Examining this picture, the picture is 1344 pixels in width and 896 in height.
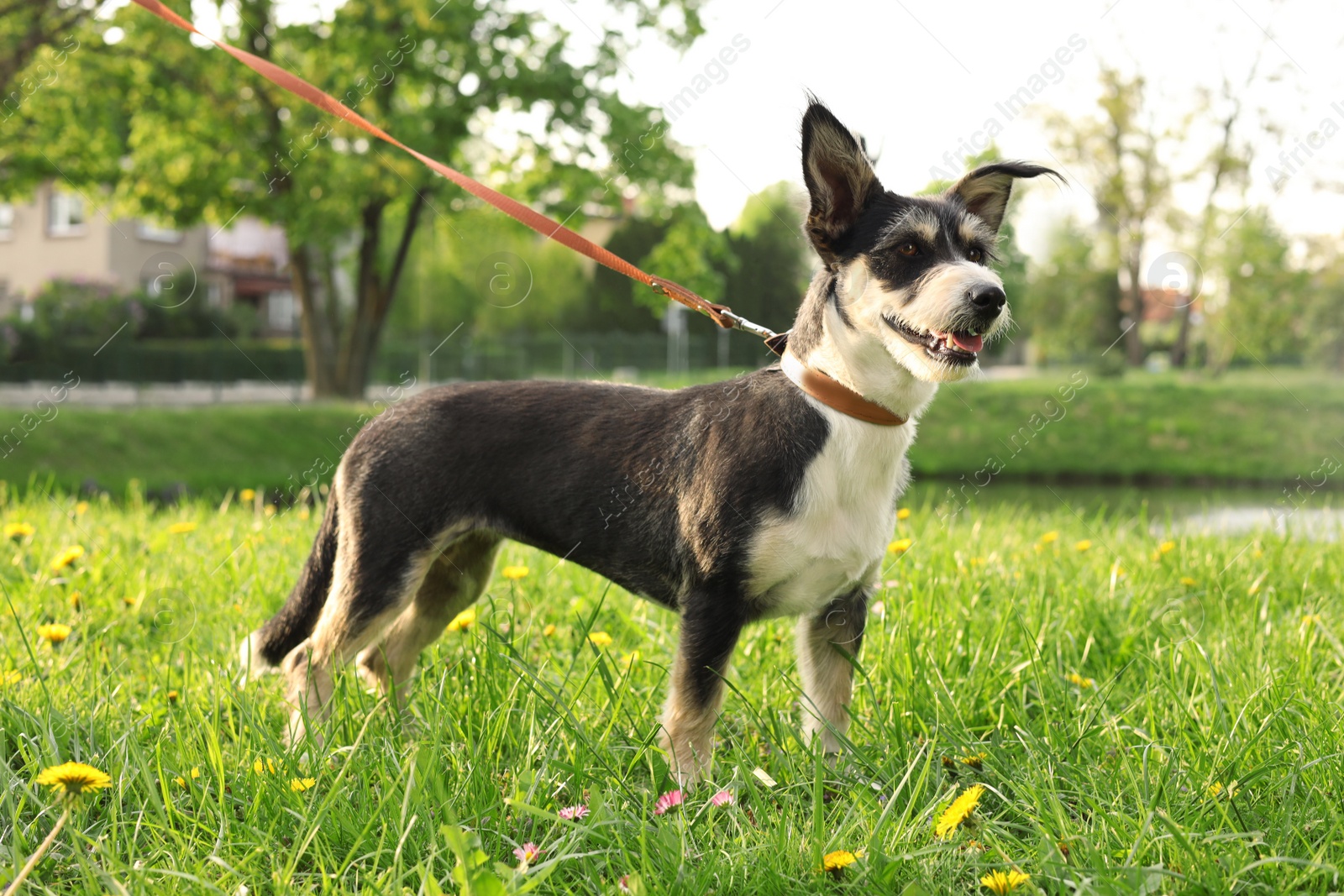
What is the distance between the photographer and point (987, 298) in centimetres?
254

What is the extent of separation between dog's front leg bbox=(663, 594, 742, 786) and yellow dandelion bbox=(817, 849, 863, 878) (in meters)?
0.62

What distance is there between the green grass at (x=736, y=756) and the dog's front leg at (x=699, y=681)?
0.30 ft

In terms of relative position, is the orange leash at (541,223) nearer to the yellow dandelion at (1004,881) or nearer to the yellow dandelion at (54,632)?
the yellow dandelion at (1004,881)

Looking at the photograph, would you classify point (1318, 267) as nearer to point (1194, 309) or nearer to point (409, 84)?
point (1194, 309)

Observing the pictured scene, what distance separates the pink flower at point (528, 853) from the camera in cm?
219

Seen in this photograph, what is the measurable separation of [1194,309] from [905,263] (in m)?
31.7

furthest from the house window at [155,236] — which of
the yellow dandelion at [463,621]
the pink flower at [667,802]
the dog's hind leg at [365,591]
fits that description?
the pink flower at [667,802]

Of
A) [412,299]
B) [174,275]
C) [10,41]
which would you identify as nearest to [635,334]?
[412,299]

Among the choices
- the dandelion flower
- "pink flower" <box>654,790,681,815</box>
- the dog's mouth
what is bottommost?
"pink flower" <box>654,790,681,815</box>

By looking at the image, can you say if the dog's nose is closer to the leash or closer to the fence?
the leash

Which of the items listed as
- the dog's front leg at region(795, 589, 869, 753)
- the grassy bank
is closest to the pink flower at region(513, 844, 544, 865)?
the dog's front leg at region(795, 589, 869, 753)

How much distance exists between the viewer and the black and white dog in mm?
2760

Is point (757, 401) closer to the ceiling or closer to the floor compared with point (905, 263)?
closer to the floor

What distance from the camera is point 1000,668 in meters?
3.42
